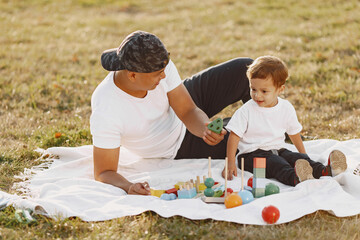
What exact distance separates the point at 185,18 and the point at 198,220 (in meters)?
8.16

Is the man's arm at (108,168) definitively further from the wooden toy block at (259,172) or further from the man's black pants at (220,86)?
the man's black pants at (220,86)

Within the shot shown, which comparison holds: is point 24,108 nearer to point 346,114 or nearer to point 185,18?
point 346,114

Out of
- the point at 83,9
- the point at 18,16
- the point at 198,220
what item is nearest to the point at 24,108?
the point at 198,220

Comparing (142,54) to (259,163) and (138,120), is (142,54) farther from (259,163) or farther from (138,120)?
(259,163)

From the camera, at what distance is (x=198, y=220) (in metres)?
3.23

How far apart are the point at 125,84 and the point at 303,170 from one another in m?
1.45

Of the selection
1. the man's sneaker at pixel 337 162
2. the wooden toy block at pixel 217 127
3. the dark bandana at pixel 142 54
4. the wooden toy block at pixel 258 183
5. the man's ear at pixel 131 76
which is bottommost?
the wooden toy block at pixel 258 183

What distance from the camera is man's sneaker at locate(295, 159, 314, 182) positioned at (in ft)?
11.8

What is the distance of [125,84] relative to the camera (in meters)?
3.85

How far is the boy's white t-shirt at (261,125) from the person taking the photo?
4.05 meters

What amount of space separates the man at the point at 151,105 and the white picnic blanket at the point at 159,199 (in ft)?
0.40

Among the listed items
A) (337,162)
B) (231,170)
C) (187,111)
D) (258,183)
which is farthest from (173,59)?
(258,183)

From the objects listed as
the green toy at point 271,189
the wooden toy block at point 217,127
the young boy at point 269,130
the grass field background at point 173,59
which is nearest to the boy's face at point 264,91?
the young boy at point 269,130

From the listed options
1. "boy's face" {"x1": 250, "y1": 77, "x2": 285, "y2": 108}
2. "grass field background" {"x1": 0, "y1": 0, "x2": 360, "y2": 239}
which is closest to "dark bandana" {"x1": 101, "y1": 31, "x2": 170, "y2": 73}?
"boy's face" {"x1": 250, "y1": 77, "x2": 285, "y2": 108}
